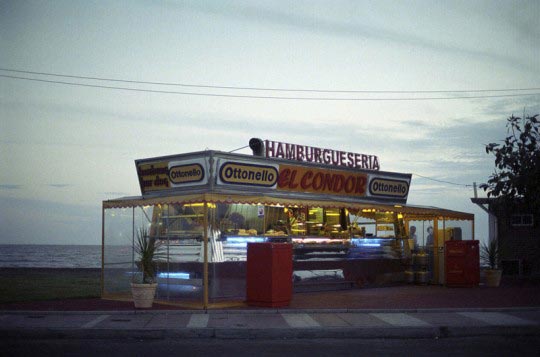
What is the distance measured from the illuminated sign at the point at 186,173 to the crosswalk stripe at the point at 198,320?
4.05 metres

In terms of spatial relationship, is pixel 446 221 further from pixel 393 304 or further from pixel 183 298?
pixel 183 298

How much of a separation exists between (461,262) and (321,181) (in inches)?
→ 221

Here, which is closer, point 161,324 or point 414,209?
point 161,324

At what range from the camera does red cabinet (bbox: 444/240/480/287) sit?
21922 millimetres

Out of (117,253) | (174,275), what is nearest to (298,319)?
(174,275)

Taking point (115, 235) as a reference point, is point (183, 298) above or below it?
below

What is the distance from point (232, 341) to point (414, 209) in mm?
12361

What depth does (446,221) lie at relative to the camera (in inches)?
974

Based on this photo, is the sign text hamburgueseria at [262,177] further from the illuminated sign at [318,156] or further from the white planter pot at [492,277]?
the white planter pot at [492,277]

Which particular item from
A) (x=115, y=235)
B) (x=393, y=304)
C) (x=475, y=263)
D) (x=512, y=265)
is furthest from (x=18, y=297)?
(x=512, y=265)

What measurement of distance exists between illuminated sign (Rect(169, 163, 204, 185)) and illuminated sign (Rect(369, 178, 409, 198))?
7850 mm

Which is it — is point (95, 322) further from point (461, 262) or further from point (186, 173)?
point (461, 262)

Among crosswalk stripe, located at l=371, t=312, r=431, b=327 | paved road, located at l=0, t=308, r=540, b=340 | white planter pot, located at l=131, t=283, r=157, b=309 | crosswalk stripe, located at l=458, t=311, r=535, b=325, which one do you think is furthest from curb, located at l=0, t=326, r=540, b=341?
white planter pot, located at l=131, t=283, r=157, b=309

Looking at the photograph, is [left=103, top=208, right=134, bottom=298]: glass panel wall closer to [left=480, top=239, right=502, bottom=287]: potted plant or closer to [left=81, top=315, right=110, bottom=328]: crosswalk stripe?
[left=81, top=315, right=110, bottom=328]: crosswalk stripe
